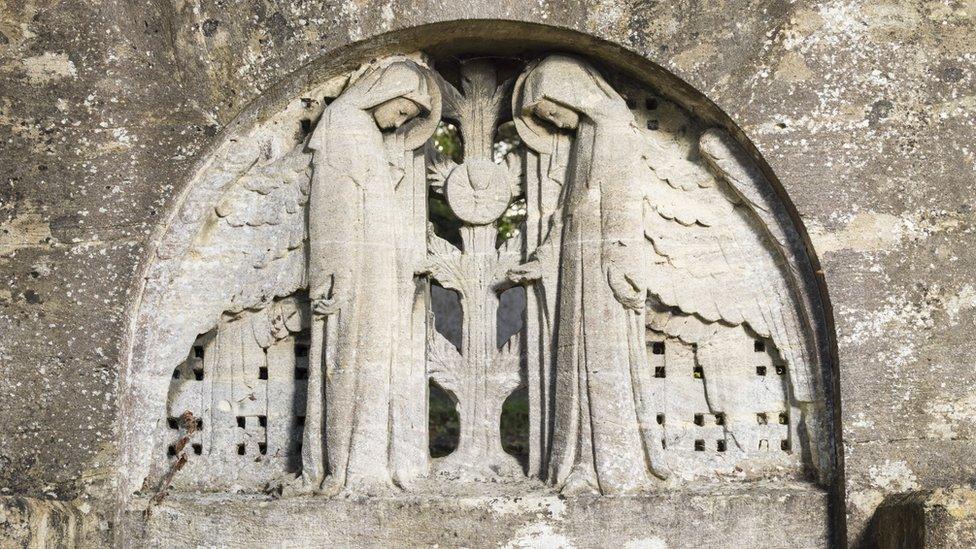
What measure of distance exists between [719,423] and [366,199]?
6.47ft

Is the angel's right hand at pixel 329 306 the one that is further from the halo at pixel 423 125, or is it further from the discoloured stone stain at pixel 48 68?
the discoloured stone stain at pixel 48 68

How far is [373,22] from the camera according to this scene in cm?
681

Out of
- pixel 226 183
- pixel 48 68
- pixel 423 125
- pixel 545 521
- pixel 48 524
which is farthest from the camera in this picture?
pixel 423 125

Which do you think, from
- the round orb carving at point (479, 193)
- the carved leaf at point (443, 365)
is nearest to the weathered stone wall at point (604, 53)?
the round orb carving at point (479, 193)

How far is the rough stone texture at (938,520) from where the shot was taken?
19.4ft

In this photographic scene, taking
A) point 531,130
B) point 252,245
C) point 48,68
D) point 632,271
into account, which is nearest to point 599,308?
point 632,271

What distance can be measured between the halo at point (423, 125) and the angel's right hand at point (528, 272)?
0.79 m

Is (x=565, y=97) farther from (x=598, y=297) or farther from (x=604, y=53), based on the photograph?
(x=598, y=297)

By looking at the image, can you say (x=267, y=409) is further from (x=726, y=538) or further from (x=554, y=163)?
(x=726, y=538)

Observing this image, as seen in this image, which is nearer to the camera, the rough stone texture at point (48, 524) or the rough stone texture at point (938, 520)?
the rough stone texture at point (938, 520)

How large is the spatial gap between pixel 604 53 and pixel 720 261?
1119mm

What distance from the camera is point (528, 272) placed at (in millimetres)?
6922

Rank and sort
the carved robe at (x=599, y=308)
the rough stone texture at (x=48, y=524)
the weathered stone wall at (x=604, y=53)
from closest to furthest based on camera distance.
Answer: the rough stone texture at (x=48, y=524) < the weathered stone wall at (x=604, y=53) < the carved robe at (x=599, y=308)

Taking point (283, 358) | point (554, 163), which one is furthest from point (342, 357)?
point (554, 163)
